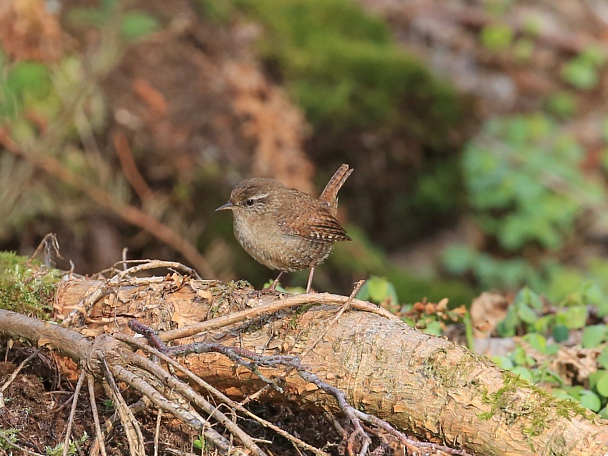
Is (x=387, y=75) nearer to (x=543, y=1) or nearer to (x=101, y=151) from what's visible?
(x=101, y=151)

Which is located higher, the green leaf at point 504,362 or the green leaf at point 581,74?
the green leaf at point 581,74

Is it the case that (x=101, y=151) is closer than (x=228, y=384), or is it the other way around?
(x=228, y=384)

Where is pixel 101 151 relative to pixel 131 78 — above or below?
below

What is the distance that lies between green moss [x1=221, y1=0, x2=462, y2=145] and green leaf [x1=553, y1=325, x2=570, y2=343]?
4.21 m

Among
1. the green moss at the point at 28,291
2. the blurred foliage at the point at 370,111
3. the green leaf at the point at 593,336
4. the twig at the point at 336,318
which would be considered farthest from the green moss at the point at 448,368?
the blurred foliage at the point at 370,111

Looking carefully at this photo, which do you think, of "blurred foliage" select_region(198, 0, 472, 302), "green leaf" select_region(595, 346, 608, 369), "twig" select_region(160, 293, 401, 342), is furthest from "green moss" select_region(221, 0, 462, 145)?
"twig" select_region(160, 293, 401, 342)

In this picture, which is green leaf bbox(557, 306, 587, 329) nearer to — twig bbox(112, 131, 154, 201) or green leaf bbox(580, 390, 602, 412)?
green leaf bbox(580, 390, 602, 412)

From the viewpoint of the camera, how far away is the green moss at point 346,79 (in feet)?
25.5

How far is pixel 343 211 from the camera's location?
758 centimetres

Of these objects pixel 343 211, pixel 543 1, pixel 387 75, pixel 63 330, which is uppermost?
pixel 543 1

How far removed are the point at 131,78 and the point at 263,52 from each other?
5.25 feet

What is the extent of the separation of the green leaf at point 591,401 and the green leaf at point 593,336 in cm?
36

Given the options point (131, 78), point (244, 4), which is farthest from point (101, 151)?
point (244, 4)

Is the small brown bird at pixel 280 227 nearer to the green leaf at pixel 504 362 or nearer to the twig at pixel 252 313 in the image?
the green leaf at pixel 504 362
